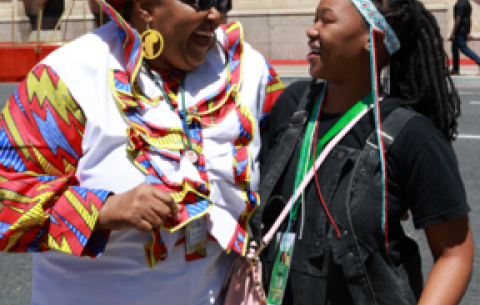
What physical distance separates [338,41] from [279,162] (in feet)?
1.42

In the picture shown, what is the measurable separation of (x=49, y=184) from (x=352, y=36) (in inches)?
40.5

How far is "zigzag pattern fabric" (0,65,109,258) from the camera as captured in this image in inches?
65.1

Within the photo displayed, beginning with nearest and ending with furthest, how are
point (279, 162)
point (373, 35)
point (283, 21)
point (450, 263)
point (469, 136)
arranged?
point (450, 263), point (373, 35), point (279, 162), point (469, 136), point (283, 21)

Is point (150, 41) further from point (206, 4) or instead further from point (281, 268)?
point (281, 268)

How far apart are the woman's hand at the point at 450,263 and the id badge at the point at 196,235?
2.25 ft

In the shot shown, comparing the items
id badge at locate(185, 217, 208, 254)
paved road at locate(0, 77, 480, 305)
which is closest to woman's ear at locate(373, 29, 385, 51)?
id badge at locate(185, 217, 208, 254)

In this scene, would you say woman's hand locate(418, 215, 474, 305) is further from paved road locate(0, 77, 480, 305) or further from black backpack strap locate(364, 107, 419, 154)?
paved road locate(0, 77, 480, 305)

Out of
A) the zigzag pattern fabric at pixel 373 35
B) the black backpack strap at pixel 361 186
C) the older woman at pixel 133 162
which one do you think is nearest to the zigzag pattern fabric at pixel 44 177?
the older woman at pixel 133 162

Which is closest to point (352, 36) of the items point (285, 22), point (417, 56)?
point (417, 56)

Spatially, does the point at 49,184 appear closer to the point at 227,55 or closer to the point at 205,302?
the point at 205,302

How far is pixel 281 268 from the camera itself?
1.91 meters

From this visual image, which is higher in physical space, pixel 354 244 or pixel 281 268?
pixel 354 244

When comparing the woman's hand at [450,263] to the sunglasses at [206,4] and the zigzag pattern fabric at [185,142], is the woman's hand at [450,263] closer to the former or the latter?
the zigzag pattern fabric at [185,142]

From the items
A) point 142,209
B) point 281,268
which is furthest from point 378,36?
point 142,209
